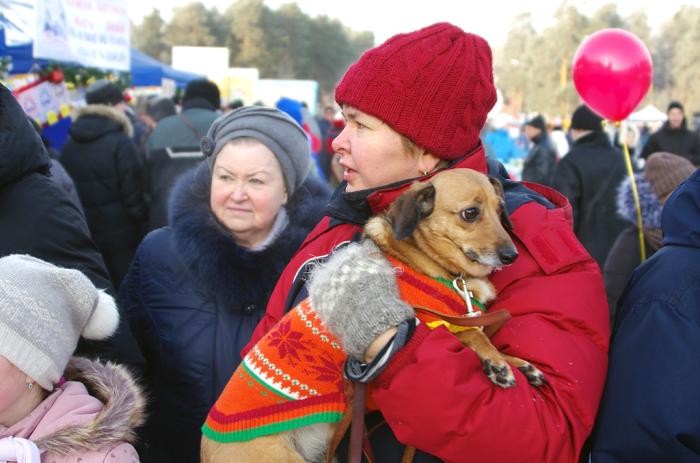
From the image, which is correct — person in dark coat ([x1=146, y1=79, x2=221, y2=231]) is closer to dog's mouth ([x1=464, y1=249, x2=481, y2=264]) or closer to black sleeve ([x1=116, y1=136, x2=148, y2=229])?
black sleeve ([x1=116, y1=136, x2=148, y2=229])

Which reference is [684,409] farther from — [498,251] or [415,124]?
[415,124]

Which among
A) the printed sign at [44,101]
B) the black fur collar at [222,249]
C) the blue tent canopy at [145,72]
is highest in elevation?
the black fur collar at [222,249]

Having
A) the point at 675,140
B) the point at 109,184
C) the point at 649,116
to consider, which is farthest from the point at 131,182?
the point at 649,116

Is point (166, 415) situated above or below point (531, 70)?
above

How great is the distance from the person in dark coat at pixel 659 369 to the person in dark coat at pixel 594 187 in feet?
18.0

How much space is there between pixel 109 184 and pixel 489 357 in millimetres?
5619

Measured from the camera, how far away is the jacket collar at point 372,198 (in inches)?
85.2

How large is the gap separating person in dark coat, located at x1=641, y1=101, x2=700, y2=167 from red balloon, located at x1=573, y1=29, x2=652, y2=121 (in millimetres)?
5202

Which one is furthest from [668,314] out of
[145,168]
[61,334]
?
[145,168]

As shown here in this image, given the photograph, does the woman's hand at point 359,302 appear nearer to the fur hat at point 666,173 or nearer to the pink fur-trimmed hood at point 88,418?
the pink fur-trimmed hood at point 88,418

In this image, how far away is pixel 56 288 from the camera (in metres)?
2.15

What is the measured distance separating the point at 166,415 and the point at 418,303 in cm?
157

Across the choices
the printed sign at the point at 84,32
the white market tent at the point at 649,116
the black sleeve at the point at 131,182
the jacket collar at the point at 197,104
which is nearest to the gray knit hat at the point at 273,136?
the black sleeve at the point at 131,182

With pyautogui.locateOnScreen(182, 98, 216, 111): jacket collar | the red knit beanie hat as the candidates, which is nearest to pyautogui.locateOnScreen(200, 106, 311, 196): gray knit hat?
the red knit beanie hat
